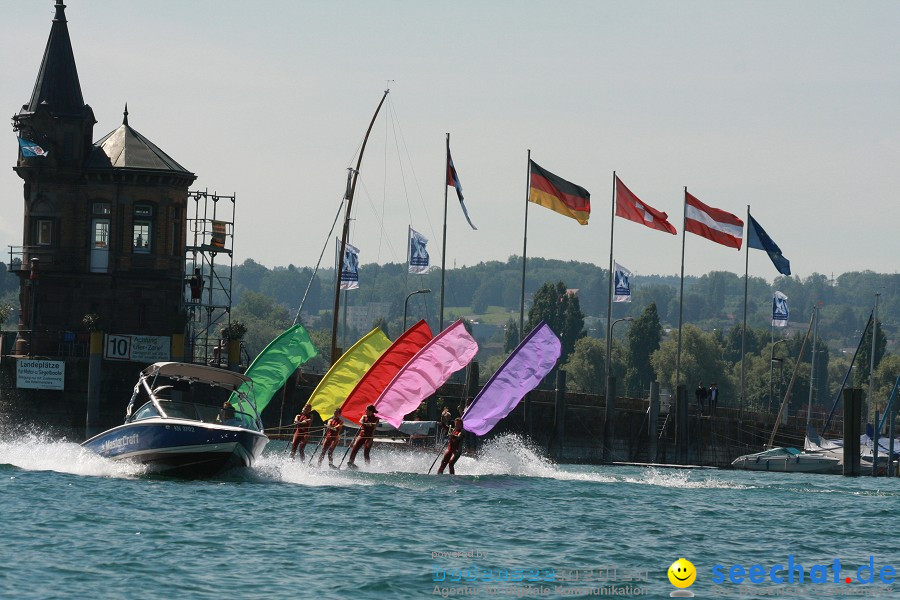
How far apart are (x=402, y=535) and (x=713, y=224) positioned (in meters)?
40.7

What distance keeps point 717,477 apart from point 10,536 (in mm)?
32308

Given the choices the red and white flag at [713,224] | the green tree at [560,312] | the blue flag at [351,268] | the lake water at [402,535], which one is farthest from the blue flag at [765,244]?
the green tree at [560,312]

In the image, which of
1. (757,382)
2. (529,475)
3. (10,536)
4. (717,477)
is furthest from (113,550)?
(757,382)

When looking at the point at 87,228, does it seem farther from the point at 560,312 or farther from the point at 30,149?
the point at 560,312

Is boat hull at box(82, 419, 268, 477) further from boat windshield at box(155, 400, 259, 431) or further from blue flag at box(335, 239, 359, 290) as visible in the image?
blue flag at box(335, 239, 359, 290)

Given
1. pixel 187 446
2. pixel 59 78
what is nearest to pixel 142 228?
pixel 59 78

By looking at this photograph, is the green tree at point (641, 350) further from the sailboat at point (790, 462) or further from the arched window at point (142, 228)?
the arched window at point (142, 228)

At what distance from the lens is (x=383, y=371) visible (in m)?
43.5

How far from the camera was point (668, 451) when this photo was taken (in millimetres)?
68000

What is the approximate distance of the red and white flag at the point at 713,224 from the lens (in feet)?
218

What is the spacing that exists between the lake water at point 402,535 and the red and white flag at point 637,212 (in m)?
21.0

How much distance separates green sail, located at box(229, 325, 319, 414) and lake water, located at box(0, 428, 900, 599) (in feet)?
7.25

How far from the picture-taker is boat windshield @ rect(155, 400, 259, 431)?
36.4m

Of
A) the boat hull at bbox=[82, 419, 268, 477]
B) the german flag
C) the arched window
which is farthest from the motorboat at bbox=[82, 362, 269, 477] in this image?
the arched window
